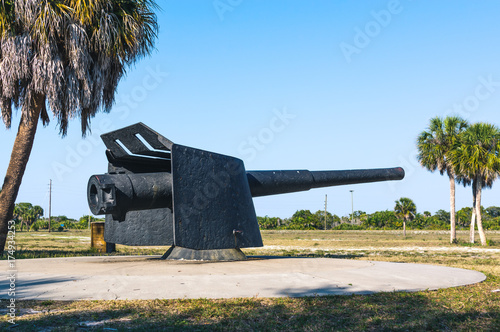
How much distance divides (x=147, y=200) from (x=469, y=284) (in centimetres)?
444

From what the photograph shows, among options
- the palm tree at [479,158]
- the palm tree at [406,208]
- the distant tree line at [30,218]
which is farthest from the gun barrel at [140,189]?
the distant tree line at [30,218]

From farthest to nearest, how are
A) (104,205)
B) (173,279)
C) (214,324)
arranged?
(104,205) → (173,279) → (214,324)

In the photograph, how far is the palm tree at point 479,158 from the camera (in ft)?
82.4

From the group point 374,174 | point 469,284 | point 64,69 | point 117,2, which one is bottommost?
point 469,284

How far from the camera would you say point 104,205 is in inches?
251

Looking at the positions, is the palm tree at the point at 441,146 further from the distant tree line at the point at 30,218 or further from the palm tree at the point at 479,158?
the distant tree line at the point at 30,218

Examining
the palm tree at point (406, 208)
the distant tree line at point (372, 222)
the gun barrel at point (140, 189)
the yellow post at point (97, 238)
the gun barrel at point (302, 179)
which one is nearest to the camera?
the gun barrel at point (140, 189)

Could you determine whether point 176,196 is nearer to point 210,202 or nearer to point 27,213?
point 210,202

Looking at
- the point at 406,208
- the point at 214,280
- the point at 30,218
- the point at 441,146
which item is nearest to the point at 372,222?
the point at 406,208

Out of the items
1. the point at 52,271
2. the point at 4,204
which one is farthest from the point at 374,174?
the point at 4,204

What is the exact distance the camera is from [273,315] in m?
4.11

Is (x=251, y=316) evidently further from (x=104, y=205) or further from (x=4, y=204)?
(x=4, y=204)

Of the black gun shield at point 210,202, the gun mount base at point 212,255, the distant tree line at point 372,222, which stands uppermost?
the black gun shield at point 210,202

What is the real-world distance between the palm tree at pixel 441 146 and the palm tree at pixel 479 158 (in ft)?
3.38
